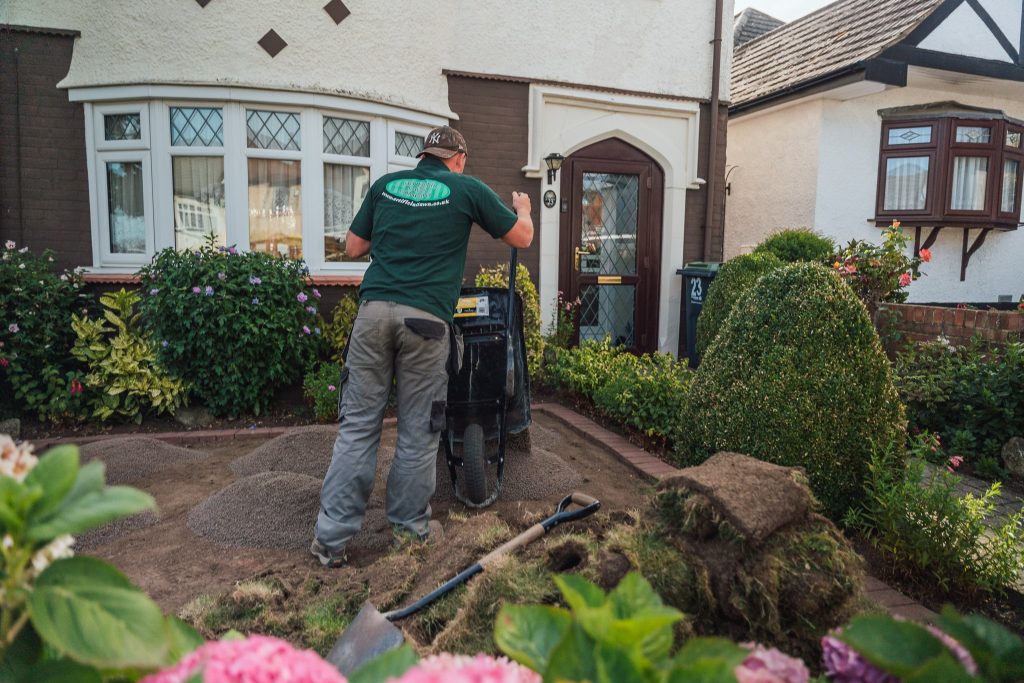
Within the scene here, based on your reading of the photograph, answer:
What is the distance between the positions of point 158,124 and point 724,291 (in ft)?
20.6

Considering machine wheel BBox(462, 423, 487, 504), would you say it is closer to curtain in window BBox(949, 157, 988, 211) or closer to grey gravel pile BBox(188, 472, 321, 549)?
grey gravel pile BBox(188, 472, 321, 549)

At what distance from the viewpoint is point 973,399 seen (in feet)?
17.7

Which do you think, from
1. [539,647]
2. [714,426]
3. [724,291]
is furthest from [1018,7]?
[539,647]

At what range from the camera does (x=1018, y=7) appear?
34.7 ft

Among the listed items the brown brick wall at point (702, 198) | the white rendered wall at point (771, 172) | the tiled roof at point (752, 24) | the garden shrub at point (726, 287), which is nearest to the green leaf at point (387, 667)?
the garden shrub at point (726, 287)

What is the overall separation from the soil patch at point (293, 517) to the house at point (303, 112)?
283cm

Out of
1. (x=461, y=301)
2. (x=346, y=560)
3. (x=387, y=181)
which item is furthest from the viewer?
(x=461, y=301)

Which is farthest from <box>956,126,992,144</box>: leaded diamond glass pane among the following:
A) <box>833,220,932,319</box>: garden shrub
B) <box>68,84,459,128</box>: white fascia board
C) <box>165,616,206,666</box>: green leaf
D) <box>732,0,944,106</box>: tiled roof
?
<box>165,616,206,666</box>: green leaf

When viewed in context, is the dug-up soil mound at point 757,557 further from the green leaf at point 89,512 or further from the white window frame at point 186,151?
the white window frame at point 186,151

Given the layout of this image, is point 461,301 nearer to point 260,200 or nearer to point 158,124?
point 260,200

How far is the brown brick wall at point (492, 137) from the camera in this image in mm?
8289

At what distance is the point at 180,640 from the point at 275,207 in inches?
284

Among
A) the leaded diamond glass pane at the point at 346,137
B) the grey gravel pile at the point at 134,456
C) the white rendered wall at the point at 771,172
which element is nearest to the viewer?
the grey gravel pile at the point at 134,456

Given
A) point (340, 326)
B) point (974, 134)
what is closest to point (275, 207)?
point (340, 326)
